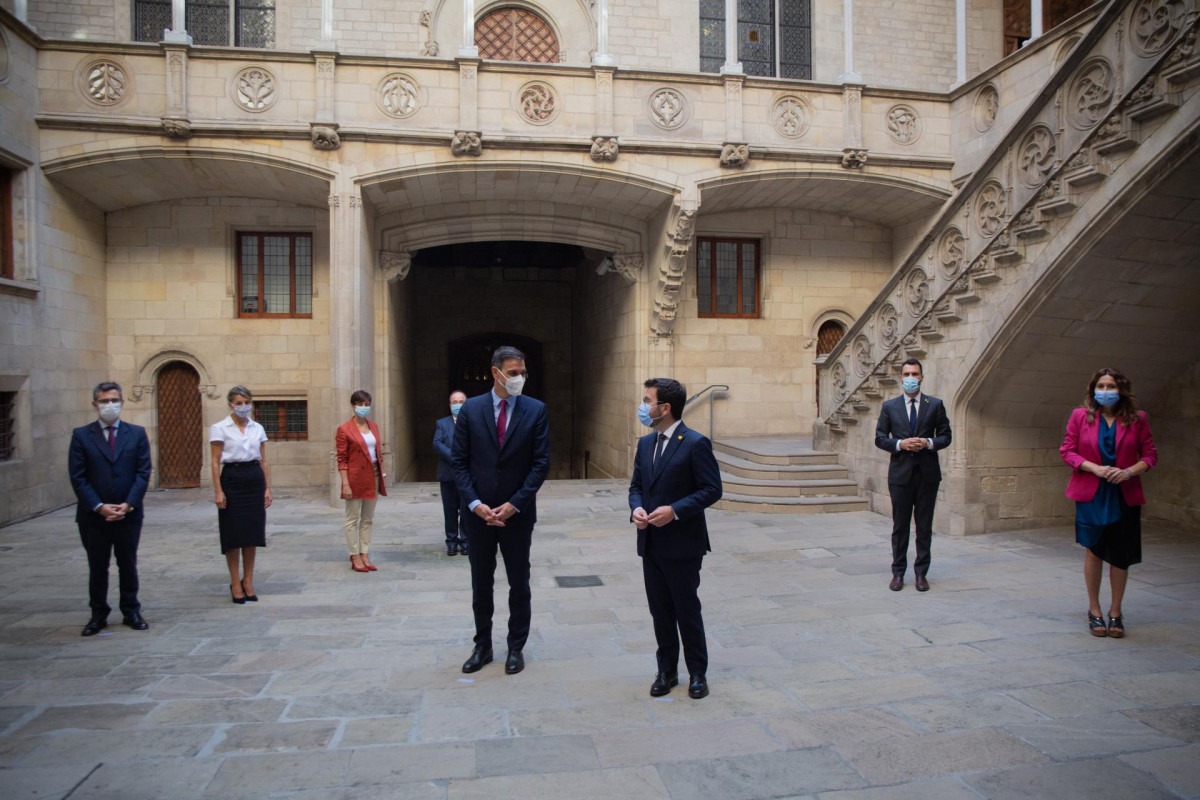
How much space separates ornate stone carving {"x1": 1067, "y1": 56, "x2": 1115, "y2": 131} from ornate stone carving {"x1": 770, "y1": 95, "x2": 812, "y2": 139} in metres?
5.57

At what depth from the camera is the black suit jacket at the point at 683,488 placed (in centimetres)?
419

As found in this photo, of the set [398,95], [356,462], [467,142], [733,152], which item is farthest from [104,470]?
[733,152]

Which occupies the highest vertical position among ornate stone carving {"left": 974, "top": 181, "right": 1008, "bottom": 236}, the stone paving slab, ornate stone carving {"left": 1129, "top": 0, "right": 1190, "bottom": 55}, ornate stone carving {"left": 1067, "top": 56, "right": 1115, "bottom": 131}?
ornate stone carving {"left": 1129, "top": 0, "right": 1190, "bottom": 55}

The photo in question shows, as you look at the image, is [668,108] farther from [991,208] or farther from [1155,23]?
[1155,23]

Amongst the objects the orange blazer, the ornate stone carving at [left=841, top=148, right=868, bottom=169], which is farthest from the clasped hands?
the ornate stone carving at [left=841, top=148, right=868, bottom=169]

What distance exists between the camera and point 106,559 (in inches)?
217

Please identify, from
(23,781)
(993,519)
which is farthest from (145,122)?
(993,519)

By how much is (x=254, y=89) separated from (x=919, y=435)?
9819mm

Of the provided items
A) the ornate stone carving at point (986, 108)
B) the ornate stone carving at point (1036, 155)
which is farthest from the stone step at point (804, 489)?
the ornate stone carving at point (986, 108)

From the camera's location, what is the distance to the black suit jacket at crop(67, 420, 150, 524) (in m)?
5.42

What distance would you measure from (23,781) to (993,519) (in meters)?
8.69

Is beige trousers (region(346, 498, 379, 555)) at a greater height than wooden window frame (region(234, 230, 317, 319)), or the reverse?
wooden window frame (region(234, 230, 317, 319))

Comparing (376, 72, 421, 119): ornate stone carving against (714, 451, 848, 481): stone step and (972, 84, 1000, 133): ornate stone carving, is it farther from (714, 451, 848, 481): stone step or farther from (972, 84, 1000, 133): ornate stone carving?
(972, 84, 1000, 133): ornate stone carving

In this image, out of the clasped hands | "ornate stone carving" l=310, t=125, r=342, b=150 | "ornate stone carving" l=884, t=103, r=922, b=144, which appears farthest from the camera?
"ornate stone carving" l=884, t=103, r=922, b=144
